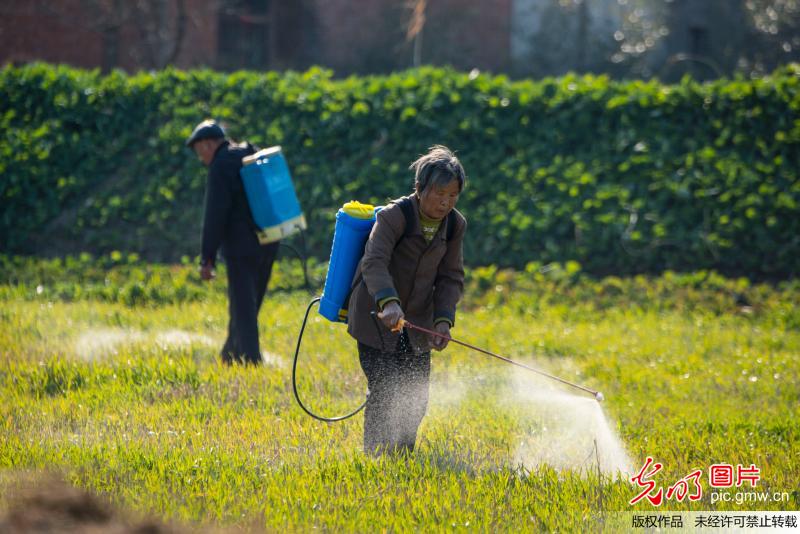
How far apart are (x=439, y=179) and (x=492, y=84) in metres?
9.65

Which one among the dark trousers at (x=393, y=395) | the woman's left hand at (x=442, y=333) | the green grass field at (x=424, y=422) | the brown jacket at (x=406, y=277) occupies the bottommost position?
the green grass field at (x=424, y=422)

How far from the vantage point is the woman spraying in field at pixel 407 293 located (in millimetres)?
5387

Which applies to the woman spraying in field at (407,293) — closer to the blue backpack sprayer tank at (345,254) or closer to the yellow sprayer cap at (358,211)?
the blue backpack sprayer tank at (345,254)

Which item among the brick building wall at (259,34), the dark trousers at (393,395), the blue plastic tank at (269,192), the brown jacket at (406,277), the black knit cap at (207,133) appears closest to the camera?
the brown jacket at (406,277)

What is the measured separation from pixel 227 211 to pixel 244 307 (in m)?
0.77

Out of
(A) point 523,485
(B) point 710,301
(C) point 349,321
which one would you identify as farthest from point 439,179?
(B) point 710,301

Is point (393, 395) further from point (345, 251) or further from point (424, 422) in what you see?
point (424, 422)

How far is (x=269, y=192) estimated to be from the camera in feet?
26.0

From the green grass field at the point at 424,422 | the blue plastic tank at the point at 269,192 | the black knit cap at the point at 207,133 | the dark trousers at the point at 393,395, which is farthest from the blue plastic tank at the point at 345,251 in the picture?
the black knit cap at the point at 207,133

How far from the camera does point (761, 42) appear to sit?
25.8m

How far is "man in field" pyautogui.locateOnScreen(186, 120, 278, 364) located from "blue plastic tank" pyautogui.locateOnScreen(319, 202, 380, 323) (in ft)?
7.75

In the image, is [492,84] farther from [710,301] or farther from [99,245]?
[99,245]

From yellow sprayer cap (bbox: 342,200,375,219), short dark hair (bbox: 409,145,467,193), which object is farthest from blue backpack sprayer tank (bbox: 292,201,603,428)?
short dark hair (bbox: 409,145,467,193)

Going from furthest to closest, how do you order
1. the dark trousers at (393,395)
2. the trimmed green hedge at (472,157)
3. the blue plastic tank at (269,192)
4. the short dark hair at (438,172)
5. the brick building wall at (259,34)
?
1. the brick building wall at (259,34)
2. the trimmed green hedge at (472,157)
3. the blue plastic tank at (269,192)
4. the dark trousers at (393,395)
5. the short dark hair at (438,172)
